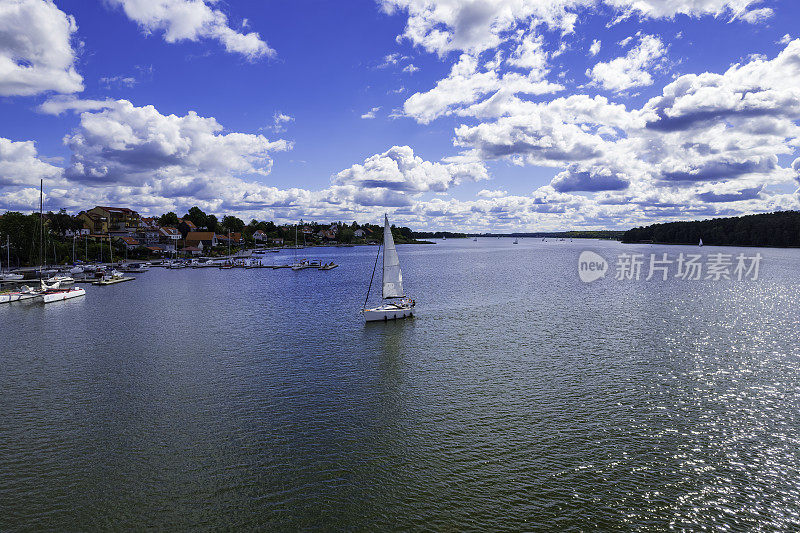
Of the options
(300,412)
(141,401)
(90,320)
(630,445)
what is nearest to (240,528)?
(300,412)

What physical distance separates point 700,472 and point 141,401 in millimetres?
30756

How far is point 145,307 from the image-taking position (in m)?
64.2

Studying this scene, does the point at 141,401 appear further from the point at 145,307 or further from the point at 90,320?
the point at 145,307

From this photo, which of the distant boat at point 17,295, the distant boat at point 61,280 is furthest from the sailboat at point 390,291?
the distant boat at point 61,280

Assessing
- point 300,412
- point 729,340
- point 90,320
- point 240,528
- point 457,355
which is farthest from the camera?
point 90,320

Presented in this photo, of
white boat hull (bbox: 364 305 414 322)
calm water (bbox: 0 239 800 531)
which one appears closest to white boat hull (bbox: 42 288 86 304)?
calm water (bbox: 0 239 800 531)

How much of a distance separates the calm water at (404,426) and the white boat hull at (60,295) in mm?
22271

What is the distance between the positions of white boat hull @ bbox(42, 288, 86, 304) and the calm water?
22271mm

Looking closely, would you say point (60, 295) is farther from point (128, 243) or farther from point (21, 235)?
point (128, 243)

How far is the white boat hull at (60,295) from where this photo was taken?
226 ft

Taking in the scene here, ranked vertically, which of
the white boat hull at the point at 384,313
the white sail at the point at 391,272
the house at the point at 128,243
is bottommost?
the white boat hull at the point at 384,313

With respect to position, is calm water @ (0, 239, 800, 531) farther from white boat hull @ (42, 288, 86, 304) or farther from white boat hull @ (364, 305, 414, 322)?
white boat hull @ (42, 288, 86, 304)

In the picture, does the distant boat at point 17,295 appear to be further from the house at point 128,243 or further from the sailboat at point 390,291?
the house at point 128,243

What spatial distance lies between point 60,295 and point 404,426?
74123 millimetres
